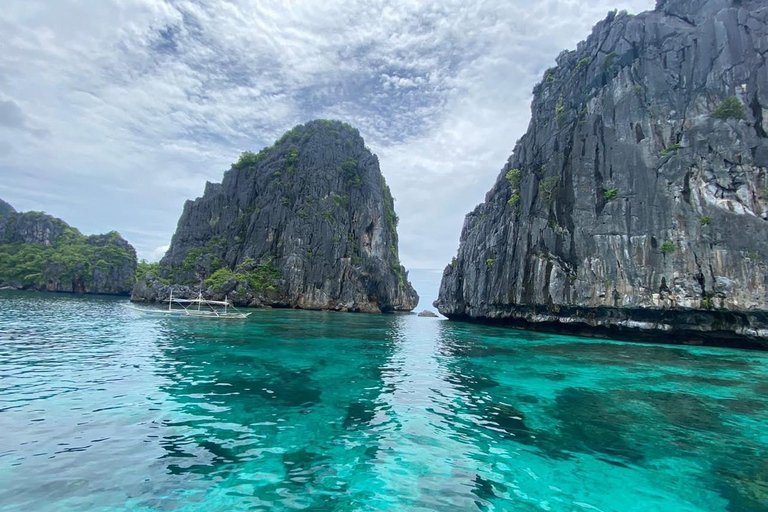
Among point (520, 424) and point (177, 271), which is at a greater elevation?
point (177, 271)

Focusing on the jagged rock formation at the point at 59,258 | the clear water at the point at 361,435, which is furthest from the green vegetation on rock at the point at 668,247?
the jagged rock formation at the point at 59,258

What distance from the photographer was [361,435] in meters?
9.34

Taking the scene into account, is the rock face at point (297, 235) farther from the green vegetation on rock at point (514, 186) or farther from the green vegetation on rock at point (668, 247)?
the green vegetation on rock at point (668, 247)

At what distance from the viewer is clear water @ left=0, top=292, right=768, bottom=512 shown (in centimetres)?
648

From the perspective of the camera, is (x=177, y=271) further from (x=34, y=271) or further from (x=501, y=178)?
(x=501, y=178)

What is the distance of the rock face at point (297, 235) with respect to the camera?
80.0 metres

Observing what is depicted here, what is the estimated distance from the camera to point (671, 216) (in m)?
34.5

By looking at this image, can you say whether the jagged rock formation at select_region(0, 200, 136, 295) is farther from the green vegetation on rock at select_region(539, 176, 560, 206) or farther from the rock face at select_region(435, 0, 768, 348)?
the green vegetation on rock at select_region(539, 176, 560, 206)

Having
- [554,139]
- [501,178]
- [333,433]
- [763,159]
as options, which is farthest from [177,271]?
[763,159]

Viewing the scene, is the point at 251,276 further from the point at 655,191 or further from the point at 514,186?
the point at 655,191

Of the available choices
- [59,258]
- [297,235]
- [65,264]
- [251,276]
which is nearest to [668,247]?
[297,235]

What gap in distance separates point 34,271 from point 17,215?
28451 mm

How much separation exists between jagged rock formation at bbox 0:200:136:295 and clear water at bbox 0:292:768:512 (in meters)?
94.8

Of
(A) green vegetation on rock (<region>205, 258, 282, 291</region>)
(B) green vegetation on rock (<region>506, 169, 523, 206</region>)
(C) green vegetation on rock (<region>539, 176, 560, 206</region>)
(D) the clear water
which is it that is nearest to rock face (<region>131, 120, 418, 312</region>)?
(A) green vegetation on rock (<region>205, 258, 282, 291</region>)
